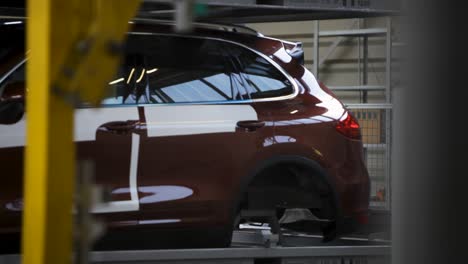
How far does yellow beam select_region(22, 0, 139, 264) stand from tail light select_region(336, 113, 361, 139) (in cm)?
375

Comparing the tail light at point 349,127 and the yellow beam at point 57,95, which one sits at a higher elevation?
the yellow beam at point 57,95

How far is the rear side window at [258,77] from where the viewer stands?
592cm

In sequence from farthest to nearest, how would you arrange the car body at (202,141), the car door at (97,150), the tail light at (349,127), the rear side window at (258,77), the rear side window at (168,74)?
1. the tail light at (349,127)
2. the rear side window at (258,77)
3. the rear side window at (168,74)
4. the car body at (202,141)
5. the car door at (97,150)

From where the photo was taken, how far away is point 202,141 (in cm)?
552

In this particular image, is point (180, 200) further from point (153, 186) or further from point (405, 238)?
point (405, 238)

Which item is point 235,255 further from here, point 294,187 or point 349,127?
point 349,127

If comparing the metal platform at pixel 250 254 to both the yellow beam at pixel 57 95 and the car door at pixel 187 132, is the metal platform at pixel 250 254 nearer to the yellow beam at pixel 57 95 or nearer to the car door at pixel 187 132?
the car door at pixel 187 132

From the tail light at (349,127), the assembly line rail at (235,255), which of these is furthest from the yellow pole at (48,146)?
the tail light at (349,127)

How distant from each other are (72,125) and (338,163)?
12.2 feet

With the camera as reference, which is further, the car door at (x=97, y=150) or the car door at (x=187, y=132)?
the car door at (x=187, y=132)

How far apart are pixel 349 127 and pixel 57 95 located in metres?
3.92

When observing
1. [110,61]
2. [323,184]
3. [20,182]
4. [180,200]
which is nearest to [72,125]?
[110,61]

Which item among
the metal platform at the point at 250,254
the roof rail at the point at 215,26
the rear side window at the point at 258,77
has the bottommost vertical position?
the metal platform at the point at 250,254

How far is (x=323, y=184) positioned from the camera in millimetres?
→ 6008
